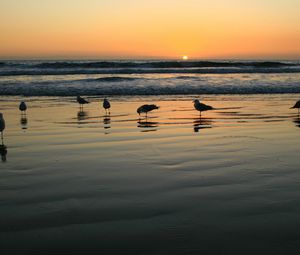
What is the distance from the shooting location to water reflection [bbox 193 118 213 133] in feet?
31.8

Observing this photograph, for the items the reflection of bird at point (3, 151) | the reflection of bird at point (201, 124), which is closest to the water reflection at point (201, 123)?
the reflection of bird at point (201, 124)

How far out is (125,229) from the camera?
3.61 metres

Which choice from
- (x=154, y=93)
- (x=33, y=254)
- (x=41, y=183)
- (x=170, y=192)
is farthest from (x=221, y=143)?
(x=154, y=93)

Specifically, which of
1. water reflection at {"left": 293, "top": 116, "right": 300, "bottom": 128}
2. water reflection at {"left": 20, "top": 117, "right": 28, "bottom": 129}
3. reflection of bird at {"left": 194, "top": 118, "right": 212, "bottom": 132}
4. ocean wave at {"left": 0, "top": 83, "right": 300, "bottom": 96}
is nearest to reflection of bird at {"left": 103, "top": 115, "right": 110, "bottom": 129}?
water reflection at {"left": 20, "top": 117, "right": 28, "bottom": 129}

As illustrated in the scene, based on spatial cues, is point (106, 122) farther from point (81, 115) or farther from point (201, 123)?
point (201, 123)

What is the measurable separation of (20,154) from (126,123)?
13.5 ft

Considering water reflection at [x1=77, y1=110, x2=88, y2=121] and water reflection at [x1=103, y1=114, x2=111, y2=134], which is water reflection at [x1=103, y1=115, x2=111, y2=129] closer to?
water reflection at [x1=103, y1=114, x2=111, y2=134]

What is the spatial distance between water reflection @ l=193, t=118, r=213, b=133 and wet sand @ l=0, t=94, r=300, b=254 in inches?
6.7

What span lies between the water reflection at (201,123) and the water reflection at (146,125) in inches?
38.9

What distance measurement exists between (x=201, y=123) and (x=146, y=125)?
1.44 metres

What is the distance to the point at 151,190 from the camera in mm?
4719

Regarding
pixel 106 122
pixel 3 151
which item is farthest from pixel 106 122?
pixel 3 151

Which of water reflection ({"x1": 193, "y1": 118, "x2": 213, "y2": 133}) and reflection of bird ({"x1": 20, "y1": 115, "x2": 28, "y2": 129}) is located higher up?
water reflection ({"x1": 193, "y1": 118, "x2": 213, "y2": 133})

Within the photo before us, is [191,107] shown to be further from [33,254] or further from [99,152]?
[33,254]
